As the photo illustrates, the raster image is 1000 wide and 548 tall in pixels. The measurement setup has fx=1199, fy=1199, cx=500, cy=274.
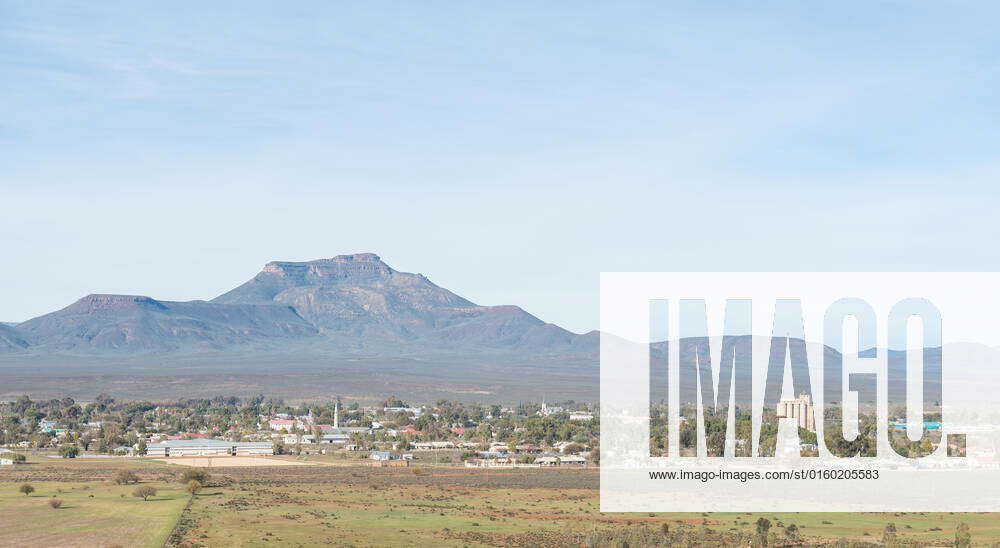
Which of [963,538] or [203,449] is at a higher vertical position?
[963,538]

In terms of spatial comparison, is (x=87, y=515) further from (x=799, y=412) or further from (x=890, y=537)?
(x=799, y=412)

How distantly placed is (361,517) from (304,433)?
72.3 m

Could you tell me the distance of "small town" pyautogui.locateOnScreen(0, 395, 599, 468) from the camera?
10062cm

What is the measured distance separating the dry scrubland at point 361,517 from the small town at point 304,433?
20239 mm

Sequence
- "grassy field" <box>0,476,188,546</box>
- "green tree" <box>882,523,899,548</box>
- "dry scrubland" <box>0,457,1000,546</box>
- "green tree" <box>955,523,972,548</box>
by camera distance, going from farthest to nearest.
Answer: "dry scrubland" <box>0,457,1000,546</box>, "grassy field" <box>0,476,188,546</box>, "green tree" <box>955,523,972,548</box>, "green tree" <box>882,523,899,548</box>

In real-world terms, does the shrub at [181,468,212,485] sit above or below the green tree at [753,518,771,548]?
below

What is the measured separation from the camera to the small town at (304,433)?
101 m

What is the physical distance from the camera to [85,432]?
124312mm

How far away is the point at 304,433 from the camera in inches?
4968

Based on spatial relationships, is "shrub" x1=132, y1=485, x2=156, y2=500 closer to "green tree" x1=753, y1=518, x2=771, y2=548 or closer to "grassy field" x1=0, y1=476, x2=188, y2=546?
"grassy field" x1=0, y1=476, x2=188, y2=546

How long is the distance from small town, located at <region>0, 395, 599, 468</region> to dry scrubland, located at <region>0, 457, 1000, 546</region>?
20239 mm

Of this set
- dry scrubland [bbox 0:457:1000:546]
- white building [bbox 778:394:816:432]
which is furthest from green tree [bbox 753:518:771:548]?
white building [bbox 778:394:816:432]

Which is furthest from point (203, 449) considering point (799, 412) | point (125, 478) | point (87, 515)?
point (799, 412)

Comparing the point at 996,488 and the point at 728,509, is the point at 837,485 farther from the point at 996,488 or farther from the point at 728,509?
the point at 728,509
